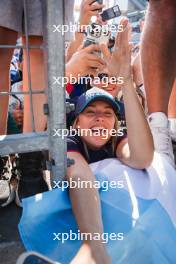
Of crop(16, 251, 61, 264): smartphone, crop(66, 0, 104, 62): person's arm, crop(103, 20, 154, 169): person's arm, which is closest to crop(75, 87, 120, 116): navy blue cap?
crop(103, 20, 154, 169): person's arm

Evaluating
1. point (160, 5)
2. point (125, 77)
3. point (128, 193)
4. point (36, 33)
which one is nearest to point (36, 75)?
point (36, 33)

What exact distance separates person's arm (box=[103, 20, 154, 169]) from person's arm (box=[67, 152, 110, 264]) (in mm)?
184

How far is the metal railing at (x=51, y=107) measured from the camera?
31.7 inches

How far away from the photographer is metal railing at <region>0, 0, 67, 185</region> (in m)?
0.81

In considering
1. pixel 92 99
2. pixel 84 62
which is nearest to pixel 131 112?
pixel 92 99

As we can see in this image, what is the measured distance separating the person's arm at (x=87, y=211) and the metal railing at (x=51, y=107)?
76 mm

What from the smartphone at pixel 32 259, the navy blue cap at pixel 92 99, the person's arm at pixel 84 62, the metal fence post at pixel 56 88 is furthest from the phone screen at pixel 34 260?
the person's arm at pixel 84 62

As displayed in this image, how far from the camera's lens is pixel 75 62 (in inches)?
53.6

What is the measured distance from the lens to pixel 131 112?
1074 millimetres

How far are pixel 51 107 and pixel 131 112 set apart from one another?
0.31 m

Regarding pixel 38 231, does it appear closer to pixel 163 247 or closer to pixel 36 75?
pixel 163 247

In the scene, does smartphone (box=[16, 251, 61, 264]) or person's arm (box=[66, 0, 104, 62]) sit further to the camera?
person's arm (box=[66, 0, 104, 62])

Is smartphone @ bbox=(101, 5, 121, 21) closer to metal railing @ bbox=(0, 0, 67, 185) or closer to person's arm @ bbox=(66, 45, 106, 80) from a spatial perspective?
person's arm @ bbox=(66, 45, 106, 80)

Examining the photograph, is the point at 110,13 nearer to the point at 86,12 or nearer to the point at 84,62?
the point at 86,12
